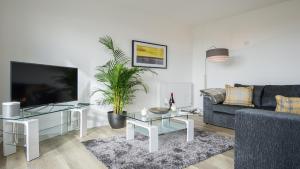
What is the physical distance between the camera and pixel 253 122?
125cm

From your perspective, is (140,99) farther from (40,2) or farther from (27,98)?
(40,2)

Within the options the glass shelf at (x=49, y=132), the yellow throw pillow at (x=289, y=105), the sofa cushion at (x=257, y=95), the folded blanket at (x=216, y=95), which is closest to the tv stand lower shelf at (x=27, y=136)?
Result: the glass shelf at (x=49, y=132)

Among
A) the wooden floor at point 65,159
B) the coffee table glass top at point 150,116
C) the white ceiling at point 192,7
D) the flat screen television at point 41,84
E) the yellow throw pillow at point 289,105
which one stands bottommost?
the wooden floor at point 65,159

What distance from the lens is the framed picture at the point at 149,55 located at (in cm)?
382

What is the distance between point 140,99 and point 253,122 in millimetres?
2865

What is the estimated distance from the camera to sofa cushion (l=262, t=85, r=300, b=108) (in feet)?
9.60

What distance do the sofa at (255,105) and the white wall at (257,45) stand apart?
46 centimetres

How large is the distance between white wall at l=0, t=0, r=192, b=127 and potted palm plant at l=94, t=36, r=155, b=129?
5.2 inches

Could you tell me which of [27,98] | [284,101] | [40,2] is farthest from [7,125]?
[284,101]

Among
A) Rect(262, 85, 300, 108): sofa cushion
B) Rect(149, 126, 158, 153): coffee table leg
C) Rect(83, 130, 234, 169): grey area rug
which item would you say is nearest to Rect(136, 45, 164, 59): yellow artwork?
Rect(83, 130, 234, 169): grey area rug

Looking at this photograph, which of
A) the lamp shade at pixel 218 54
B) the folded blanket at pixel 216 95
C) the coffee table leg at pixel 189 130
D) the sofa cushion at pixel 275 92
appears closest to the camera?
the coffee table leg at pixel 189 130

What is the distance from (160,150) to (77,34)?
7.63ft

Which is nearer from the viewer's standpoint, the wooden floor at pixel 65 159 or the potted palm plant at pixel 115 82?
the wooden floor at pixel 65 159

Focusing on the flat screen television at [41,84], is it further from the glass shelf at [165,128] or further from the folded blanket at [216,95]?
the folded blanket at [216,95]
